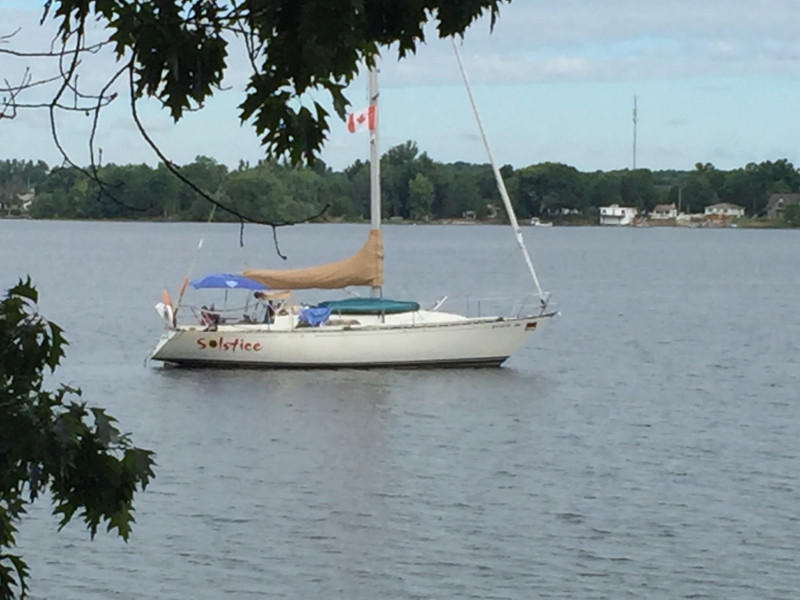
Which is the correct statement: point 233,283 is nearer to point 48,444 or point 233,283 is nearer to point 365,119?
point 365,119

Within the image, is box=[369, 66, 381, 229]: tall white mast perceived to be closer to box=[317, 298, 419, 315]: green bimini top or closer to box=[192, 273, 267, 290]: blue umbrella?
box=[317, 298, 419, 315]: green bimini top

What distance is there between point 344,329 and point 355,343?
1.67ft

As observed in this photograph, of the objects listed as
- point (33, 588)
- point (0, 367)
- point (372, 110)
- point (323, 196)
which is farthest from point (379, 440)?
point (323, 196)

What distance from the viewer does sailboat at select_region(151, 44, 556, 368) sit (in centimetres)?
4488

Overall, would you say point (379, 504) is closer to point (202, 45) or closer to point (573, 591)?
point (573, 591)

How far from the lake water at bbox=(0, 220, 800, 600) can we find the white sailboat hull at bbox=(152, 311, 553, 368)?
447 mm

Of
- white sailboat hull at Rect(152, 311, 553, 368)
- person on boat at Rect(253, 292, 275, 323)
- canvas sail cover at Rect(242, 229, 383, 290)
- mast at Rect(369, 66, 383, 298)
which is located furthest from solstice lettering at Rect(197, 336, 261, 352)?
mast at Rect(369, 66, 383, 298)

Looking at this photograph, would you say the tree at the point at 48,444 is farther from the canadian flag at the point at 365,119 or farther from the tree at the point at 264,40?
the canadian flag at the point at 365,119

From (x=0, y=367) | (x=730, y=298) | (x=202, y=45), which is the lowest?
(x=730, y=298)

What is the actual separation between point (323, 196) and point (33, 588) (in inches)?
4164

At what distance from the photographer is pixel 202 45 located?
597cm

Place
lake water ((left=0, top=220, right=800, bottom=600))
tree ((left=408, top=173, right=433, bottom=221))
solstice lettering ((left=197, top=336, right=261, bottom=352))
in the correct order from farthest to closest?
tree ((left=408, top=173, right=433, bottom=221))
solstice lettering ((left=197, top=336, right=261, bottom=352))
lake water ((left=0, top=220, right=800, bottom=600))

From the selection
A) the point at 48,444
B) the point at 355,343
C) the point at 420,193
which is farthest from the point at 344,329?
the point at 420,193

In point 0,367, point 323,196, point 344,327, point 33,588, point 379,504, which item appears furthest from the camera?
point 323,196
